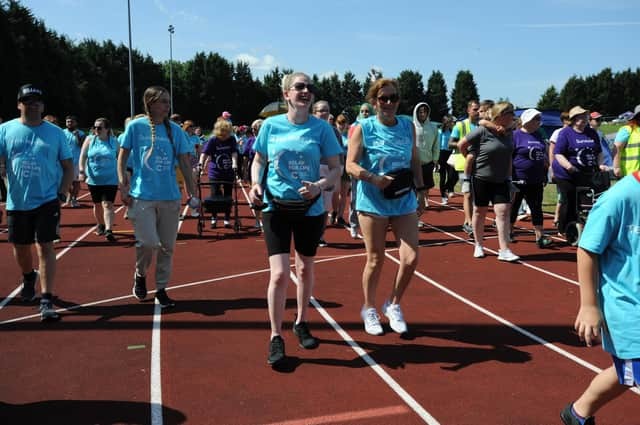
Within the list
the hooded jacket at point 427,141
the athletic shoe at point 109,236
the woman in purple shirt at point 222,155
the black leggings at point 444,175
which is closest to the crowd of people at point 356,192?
the hooded jacket at point 427,141

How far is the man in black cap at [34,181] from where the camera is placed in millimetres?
5148

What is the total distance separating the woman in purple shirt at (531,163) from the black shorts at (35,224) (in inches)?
240

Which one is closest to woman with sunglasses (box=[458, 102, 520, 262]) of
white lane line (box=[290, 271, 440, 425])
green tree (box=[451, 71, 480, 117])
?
white lane line (box=[290, 271, 440, 425])

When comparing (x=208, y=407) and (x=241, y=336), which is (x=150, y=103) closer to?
(x=241, y=336)

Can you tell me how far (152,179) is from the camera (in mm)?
5312

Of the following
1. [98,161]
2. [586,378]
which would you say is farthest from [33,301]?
[586,378]

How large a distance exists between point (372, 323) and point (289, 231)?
121cm

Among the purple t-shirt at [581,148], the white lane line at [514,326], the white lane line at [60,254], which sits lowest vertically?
the white lane line at [60,254]

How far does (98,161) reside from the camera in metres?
9.23

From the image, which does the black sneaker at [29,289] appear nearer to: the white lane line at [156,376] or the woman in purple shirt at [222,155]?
the white lane line at [156,376]

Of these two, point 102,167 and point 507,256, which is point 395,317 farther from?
point 102,167

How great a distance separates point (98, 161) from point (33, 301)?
3.97 meters

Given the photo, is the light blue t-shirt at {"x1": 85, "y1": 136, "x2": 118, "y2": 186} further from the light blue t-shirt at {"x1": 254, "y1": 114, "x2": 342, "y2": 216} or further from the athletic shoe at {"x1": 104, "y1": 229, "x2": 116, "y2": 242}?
the light blue t-shirt at {"x1": 254, "y1": 114, "x2": 342, "y2": 216}

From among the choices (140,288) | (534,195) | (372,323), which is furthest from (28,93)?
(534,195)
